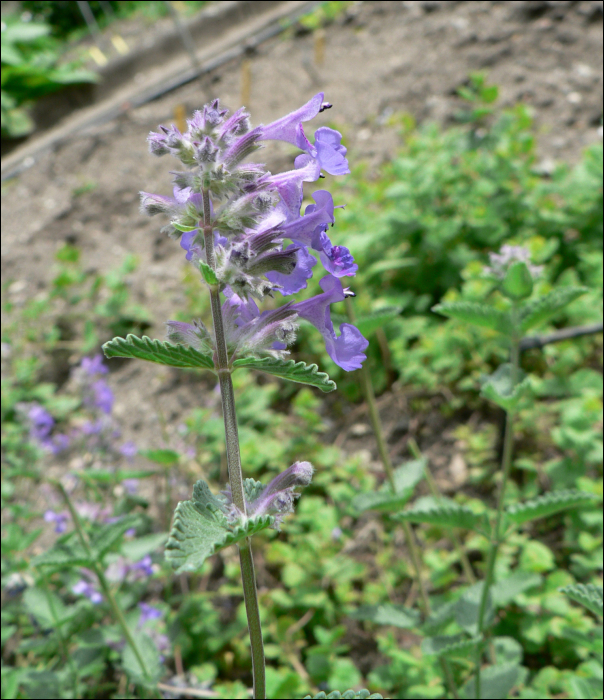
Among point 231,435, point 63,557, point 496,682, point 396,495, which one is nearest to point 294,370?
point 231,435

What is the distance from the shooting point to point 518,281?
149cm

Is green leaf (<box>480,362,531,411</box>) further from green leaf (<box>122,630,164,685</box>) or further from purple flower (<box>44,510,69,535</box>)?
purple flower (<box>44,510,69,535</box>)

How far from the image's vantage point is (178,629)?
2178mm

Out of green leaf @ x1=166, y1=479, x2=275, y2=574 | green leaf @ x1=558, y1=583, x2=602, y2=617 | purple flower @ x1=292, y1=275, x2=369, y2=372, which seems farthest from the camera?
green leaf @ x1=558, y1=583, x2=602, y2=617

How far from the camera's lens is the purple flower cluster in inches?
35.5

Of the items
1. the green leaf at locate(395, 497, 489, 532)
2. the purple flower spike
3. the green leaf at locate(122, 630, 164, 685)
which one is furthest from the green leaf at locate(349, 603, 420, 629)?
the purple flower spike

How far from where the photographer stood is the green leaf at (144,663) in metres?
1.66

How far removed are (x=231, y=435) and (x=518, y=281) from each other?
932 millimetres

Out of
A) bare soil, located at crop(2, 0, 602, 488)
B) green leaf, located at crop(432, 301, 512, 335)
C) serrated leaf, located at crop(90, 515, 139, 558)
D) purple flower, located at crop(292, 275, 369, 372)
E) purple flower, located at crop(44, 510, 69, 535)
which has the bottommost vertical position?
serrated leaf, located at crop(90, 515, 139, 558)

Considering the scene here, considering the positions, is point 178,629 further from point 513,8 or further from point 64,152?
point 513,8

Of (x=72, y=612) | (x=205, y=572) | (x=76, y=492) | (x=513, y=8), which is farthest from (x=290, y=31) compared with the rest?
(x=72, y=612)

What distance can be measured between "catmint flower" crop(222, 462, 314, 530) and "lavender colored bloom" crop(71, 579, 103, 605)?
1244 mm

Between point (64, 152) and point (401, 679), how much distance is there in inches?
217

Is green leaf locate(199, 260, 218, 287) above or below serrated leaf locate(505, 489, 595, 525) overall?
above
